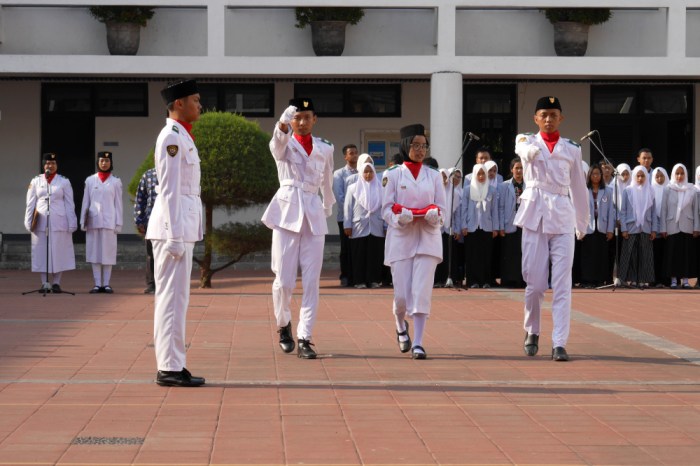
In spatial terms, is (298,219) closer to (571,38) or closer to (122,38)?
(122,38)

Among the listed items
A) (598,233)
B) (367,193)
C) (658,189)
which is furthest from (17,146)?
(658,189)

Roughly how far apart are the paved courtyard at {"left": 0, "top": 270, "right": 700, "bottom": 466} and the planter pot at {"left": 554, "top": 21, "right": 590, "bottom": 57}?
1162cm

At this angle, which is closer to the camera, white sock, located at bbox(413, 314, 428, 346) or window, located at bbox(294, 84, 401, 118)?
white sock, located at bbox(413, 314, 428, 346)

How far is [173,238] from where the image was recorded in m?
8.91

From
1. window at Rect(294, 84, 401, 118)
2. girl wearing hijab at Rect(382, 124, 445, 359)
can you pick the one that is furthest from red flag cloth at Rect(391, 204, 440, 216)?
window at Rect(294, 84, 401, 118)

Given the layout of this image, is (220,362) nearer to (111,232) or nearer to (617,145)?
(111,232)

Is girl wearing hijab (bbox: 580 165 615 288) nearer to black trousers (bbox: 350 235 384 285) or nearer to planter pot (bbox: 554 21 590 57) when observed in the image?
Result: black trousers (bbox: 350 235 384 285)

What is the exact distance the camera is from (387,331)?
12859 mm

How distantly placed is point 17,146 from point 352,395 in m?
19.9

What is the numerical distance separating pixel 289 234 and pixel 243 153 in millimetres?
7532

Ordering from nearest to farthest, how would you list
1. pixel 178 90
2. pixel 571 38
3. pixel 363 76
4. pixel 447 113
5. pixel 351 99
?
pixel 178 90
pixel 447 113
pixel 571 38
pixel 363 76
pixel 351 99

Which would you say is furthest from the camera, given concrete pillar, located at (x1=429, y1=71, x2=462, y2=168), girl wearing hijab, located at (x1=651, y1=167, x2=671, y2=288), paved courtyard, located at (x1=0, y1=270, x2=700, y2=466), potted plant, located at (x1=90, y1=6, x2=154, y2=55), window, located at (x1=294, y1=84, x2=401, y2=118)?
window, located at (x1=294, y1=84, x2=401, y2=118)

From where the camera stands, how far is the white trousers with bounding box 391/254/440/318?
35.6 feet

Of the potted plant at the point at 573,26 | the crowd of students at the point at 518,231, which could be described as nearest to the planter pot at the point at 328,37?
the potted plant at the point at 573,26
